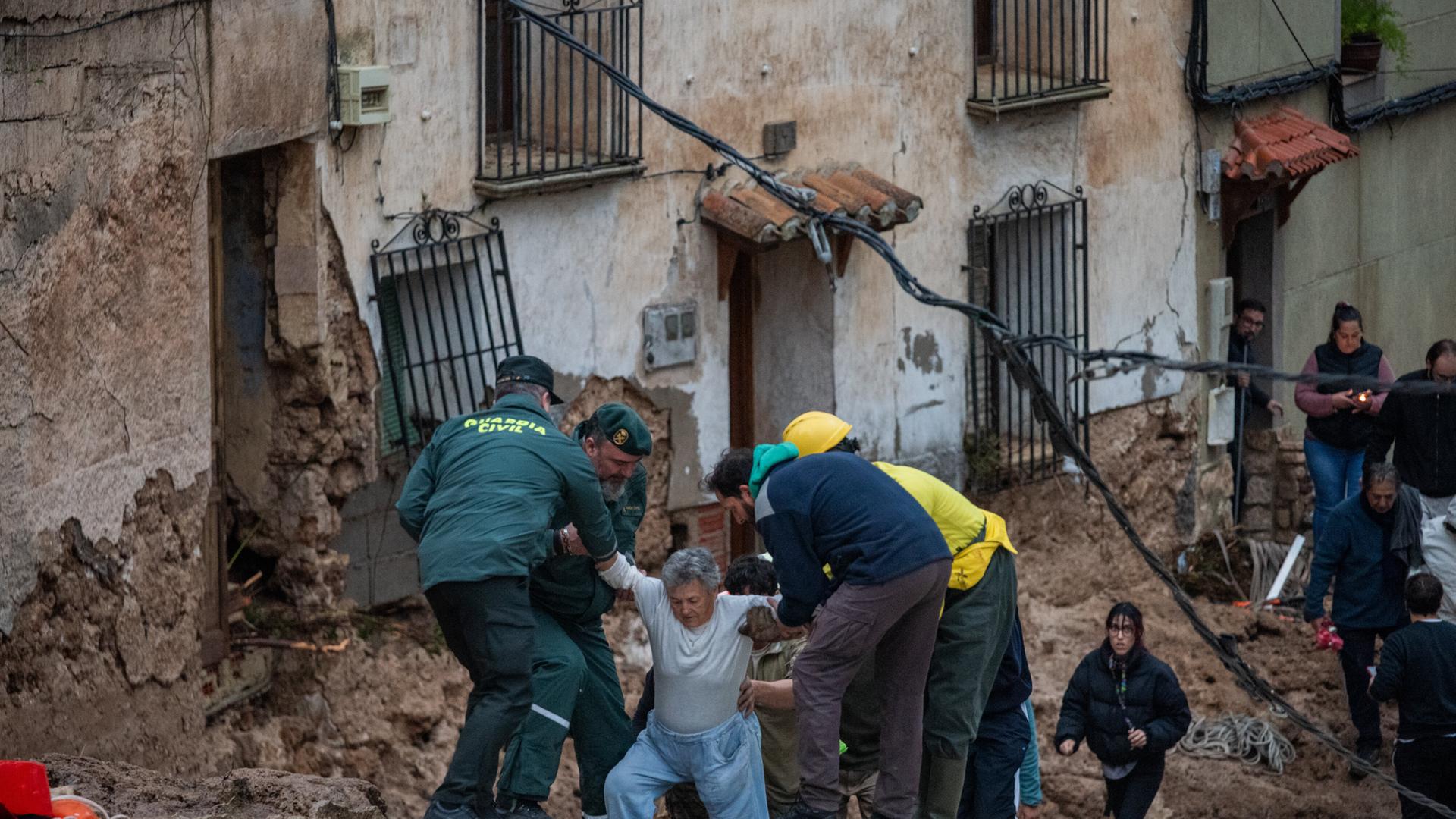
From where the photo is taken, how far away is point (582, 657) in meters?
7.69

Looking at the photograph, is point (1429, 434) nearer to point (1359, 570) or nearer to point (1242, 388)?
point (1359, 570)

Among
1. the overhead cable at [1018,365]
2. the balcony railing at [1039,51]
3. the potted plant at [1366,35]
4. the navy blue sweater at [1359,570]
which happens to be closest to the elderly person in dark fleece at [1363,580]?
the navy blue sweater at [1359,570]

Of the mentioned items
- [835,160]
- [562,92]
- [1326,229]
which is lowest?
[1326,229]

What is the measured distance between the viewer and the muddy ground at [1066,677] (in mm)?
9531

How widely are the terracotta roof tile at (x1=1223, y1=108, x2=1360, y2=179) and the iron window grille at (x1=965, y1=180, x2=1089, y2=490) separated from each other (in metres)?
1.49

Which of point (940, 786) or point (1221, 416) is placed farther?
point (1221, 416)

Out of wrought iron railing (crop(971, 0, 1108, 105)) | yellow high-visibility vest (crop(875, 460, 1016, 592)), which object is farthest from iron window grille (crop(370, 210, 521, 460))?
wrought iron railing (crop(971, 0, 1108, 105))

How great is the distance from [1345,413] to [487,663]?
7420mm

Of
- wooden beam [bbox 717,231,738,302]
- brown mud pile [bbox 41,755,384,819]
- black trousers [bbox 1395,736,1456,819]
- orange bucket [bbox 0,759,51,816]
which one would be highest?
wooden beam [bbox 717,231,738,302]

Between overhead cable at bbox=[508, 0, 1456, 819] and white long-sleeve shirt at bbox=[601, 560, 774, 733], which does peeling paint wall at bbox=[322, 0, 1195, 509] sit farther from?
white long-sleeve shirt at bbox=[601, 560, 774, 733]

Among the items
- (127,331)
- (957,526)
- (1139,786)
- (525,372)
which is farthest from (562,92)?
(1139,786)

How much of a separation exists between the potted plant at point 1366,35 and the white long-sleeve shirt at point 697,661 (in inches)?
387

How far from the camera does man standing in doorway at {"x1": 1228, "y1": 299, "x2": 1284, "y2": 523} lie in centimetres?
1410

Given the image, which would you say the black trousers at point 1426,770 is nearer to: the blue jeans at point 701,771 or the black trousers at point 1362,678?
the black trousers at point 1362,678
